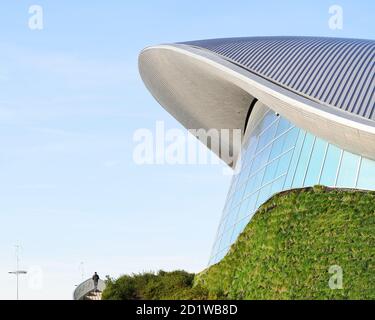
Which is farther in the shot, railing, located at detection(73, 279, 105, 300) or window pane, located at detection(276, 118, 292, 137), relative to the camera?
railing, located at detection(73, 279, 105, 300)

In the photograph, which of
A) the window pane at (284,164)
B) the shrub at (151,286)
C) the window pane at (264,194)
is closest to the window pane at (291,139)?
the window pane at (284,164)

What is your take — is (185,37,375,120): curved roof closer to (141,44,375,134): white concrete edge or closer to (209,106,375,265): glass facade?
(141,44,375,134): white concrete edge

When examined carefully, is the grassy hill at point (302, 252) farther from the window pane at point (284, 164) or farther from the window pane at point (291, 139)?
the window pane at point (291, 139)

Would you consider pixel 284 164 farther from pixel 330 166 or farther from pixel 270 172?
pixel 330 166

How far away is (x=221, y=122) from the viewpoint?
148ft

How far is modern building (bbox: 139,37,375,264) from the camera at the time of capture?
2553cm

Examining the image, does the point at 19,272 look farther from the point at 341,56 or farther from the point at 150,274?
the point at 341,56

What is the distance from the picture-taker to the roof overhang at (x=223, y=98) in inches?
987

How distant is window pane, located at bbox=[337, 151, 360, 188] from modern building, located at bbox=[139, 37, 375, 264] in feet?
0.11

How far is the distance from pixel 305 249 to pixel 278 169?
6768mm

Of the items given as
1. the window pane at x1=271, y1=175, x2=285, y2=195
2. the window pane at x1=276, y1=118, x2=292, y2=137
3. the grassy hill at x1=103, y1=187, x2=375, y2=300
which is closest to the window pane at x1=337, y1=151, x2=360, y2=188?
the grassy hill at x1=103, y1=187, x2=375, y2=300

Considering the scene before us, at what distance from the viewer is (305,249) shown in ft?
79.2

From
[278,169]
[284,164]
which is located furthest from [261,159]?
[284,164]
